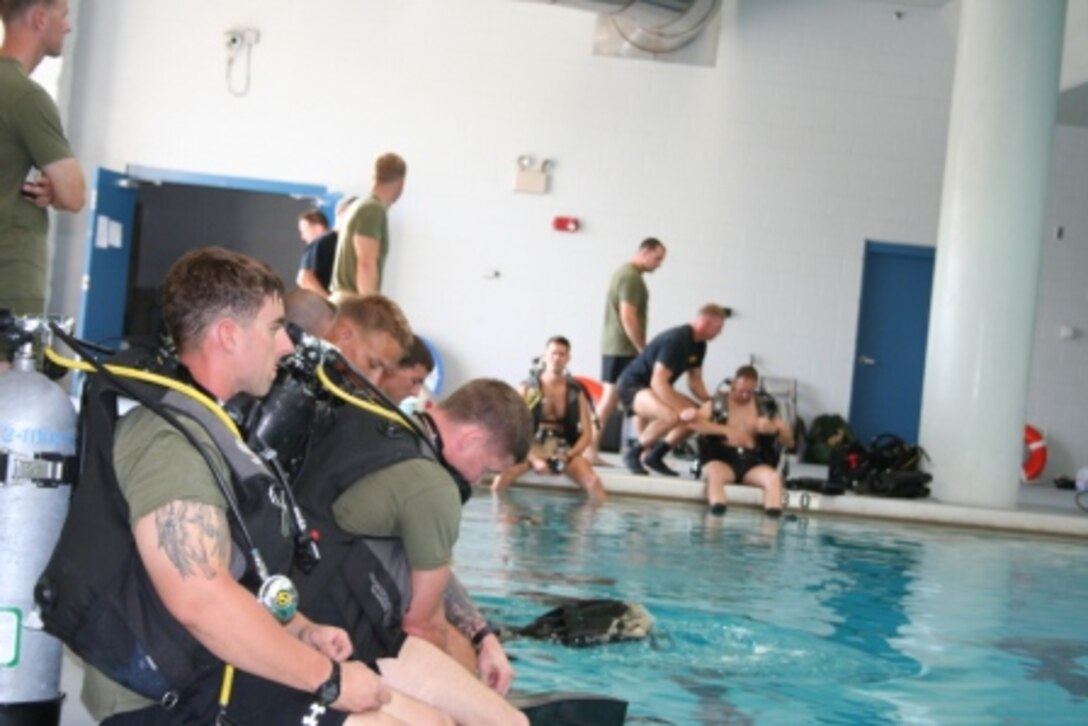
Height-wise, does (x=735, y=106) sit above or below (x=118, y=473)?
above

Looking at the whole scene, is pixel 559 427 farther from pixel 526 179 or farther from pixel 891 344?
pixel 891 344

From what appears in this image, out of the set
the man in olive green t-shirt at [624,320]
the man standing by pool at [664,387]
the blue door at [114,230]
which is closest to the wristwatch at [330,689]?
the man standing by pool at [664,387]

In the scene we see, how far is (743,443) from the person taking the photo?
11836 mm

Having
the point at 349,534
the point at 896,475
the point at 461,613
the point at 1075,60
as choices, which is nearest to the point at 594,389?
the point at 896,475

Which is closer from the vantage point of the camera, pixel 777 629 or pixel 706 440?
pixel 777 629

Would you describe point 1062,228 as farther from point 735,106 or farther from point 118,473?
point 118,473

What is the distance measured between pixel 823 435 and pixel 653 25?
4626 millimetres

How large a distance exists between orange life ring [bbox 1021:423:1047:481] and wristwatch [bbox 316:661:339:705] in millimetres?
14841

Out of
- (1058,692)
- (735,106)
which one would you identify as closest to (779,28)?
(735,106)

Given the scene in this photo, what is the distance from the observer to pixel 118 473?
8.29 feet

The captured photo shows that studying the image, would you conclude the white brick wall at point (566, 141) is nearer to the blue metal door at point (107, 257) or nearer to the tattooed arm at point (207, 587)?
the blue metal door at point (107, 257)

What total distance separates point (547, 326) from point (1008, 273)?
16.1 feet

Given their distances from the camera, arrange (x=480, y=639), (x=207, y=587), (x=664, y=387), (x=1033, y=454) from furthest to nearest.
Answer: (x=1033, y=454) < (x=664, y=387) < (x=480, y=639) < (x=207, y=587)

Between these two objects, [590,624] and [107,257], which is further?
[107,257]
